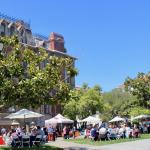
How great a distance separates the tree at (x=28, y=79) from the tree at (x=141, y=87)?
3088cm

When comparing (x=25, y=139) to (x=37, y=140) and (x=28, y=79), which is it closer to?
(x=37, y=140)

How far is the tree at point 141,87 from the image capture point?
63.4 meters

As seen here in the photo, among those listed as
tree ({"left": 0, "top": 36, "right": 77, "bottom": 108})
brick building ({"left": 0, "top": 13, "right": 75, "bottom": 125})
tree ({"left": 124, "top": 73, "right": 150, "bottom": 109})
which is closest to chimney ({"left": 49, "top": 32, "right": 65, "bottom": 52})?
brick building ({"left": 0, "top": 13, "right": 75, "bottom": 125})

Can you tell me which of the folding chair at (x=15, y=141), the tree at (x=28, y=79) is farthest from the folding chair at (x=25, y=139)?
the tree at (x=28, y=79)

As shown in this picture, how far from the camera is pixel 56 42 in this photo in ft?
281

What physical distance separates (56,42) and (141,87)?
2596 centimetres

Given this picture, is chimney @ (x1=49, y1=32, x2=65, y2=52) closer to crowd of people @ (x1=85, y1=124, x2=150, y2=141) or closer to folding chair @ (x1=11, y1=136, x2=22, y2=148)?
crowd of people @ (x1=85, y1=124, x2=150, y2=141)

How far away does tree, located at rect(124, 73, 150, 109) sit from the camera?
63.4m

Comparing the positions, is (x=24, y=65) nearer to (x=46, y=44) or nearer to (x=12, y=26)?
(x=12, y=26)

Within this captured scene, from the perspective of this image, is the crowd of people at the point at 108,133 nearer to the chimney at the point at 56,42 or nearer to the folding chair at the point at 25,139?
the folding chair at the point at 25,139

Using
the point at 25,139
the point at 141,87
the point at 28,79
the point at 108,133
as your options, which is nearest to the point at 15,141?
the point at 25,139

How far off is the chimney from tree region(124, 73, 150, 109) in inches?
915

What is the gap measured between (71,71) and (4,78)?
509 centimetres

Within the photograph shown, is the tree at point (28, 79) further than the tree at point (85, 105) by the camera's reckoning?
No
